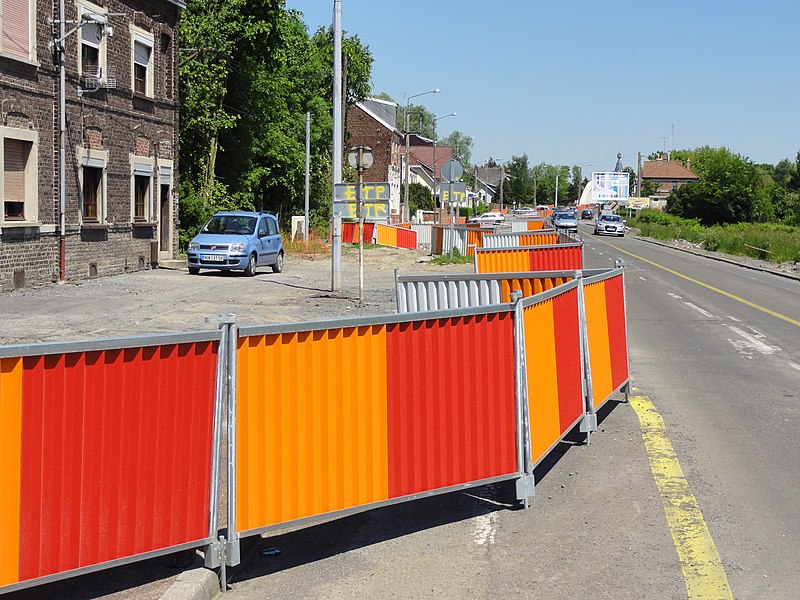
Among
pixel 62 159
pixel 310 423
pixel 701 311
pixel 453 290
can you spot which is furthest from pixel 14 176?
pixel 310 423

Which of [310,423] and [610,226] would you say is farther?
[610,226]

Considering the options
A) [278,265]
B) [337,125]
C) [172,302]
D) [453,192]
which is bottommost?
[172,302]

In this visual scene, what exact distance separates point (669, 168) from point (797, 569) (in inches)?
7001

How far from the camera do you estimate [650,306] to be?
21906 millimetres

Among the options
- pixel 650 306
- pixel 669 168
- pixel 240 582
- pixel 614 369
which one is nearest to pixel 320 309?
pixel 650 306

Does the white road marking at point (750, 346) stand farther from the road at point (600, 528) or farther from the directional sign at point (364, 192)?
the directional sign at point (364, 192)

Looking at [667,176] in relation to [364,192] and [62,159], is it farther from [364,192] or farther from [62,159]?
[364,192]

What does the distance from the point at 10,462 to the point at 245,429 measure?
1.21 m

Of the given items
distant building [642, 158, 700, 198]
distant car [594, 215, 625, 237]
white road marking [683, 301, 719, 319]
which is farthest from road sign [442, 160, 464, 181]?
distant building [642, 158, 700, 198]

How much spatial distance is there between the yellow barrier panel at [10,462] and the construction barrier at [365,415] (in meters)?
1.11

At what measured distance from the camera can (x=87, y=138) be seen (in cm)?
2600

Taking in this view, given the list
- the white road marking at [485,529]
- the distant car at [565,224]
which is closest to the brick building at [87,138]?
the white road marking at [485,529]

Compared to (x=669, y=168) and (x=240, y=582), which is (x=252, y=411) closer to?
(x=240, y=582)

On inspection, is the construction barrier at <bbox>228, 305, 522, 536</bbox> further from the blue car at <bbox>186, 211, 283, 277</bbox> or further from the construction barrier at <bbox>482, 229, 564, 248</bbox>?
the blue car at <bbox>186, 211, 283, 277</bbox>
